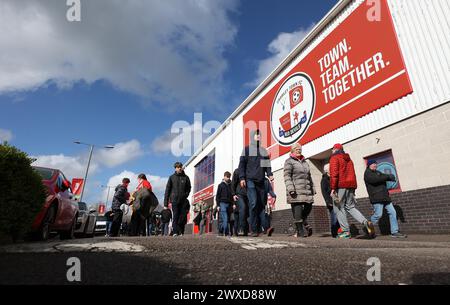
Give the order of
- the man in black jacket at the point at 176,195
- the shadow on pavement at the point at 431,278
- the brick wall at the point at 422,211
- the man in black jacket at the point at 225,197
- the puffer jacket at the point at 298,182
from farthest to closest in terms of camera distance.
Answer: the man in black jacket at the point at 225,197
the man in black jacket at the point at 176,195
the brick wall at the point at 422,211
the puffer jacket at the point at 298,182
the shadow on pavement at the point at 431,278

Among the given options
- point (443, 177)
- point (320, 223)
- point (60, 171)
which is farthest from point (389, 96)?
point (60, 171)

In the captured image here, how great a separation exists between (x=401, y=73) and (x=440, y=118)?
6.06ft

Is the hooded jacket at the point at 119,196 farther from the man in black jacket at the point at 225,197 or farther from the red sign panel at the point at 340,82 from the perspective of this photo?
the red sign panel at the point at 340,82

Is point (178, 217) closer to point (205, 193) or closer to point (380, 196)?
point (380, 196)

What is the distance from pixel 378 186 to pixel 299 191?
7.82 ft

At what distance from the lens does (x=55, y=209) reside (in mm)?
5219

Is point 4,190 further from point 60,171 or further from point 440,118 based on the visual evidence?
point 440,118

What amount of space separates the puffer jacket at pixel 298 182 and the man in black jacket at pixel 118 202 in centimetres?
510

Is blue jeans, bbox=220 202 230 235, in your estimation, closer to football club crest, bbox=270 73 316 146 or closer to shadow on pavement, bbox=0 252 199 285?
shadow on pavement, bbox=0 252 199 285

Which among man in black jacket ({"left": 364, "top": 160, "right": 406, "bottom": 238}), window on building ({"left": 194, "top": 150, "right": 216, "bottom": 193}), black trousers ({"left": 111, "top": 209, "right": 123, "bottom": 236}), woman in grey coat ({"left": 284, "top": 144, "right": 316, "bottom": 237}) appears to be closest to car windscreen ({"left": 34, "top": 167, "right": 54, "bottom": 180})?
black trousers ({"left": 111, "top": 209, "right": 123, "bottom": 236})

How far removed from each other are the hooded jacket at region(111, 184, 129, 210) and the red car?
1504 millimetres

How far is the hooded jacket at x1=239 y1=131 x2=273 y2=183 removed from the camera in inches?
231

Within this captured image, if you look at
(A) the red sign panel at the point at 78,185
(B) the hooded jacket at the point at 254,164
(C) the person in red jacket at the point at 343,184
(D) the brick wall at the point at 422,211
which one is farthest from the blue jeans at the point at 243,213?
(A) the red sign panel at the point at 78,185

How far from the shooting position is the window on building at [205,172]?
24136mm
